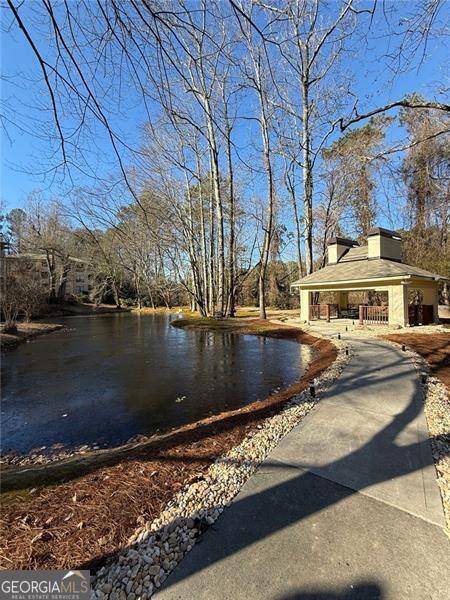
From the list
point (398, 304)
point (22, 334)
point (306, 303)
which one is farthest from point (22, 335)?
point (398, 304)

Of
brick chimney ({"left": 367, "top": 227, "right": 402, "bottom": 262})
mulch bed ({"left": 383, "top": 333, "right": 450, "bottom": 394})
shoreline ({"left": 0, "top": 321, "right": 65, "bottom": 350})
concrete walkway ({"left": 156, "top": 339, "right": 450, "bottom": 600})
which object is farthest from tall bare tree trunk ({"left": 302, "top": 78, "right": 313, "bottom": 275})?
shoreline ({"left": 0, "top": 321, "right": 65, "bottom": 350})

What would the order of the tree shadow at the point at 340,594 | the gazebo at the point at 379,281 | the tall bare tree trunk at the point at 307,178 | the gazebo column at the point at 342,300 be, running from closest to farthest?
the tree shadow at the point at 340,594 → the gazebo at the point at 379,281 → the tall bare tree trunk at the point at 307,178 → the gazebo column at the point at 342,300

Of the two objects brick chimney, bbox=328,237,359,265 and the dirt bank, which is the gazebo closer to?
brick chimney, bbox=328,237,359,265

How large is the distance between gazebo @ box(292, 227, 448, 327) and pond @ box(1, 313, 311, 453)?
521 centimetres

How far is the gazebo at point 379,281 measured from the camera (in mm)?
12477

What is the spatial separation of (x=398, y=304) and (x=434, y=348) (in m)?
4.83

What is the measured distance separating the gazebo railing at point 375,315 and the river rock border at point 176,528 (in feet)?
39.3

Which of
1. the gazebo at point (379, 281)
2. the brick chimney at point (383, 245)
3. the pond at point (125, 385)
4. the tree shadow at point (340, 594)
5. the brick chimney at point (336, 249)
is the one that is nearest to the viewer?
the tree shadow at point (340, 594)

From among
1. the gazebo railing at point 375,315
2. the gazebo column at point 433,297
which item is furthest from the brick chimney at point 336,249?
the gazebo column at point 433,297

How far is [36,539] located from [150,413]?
317 centimetres

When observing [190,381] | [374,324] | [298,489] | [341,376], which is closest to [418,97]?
[341,376]

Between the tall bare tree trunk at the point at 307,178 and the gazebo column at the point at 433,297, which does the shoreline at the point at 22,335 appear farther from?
the gazebo column at the point at 433,297

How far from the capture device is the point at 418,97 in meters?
4.73
